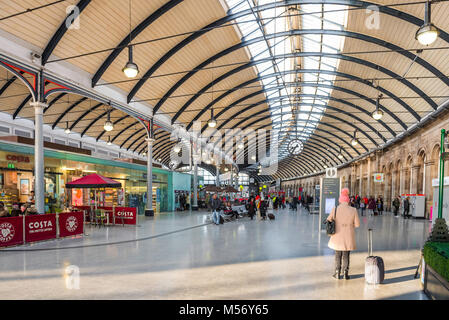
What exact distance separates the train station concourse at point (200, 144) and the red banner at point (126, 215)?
91 millimetres

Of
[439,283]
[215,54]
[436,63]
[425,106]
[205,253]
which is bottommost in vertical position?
[205,253]

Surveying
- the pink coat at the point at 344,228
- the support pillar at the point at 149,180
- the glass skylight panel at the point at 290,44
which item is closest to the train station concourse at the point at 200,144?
the pink coat at the point at 344,228

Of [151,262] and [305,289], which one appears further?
[151,262]

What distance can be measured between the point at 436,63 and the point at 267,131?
26.2 meters

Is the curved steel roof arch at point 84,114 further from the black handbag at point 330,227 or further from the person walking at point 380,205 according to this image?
the person walking at point 380,205

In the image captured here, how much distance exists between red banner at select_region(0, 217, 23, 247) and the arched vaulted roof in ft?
20.6

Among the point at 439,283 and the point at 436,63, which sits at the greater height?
the point at 436,63

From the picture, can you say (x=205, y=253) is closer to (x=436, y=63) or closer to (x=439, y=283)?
(x=439, y=283)

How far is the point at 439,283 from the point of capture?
4.54 metres

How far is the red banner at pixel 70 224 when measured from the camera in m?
10.9

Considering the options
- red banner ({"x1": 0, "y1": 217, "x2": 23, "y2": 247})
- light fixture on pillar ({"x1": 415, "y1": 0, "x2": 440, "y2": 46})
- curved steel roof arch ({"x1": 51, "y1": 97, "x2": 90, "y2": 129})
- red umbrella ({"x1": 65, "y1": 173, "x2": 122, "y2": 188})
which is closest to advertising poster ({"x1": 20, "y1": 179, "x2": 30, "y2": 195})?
red umbrella ({"x1": 65, "y1": 173, "x2": 122, "y2": 188})
